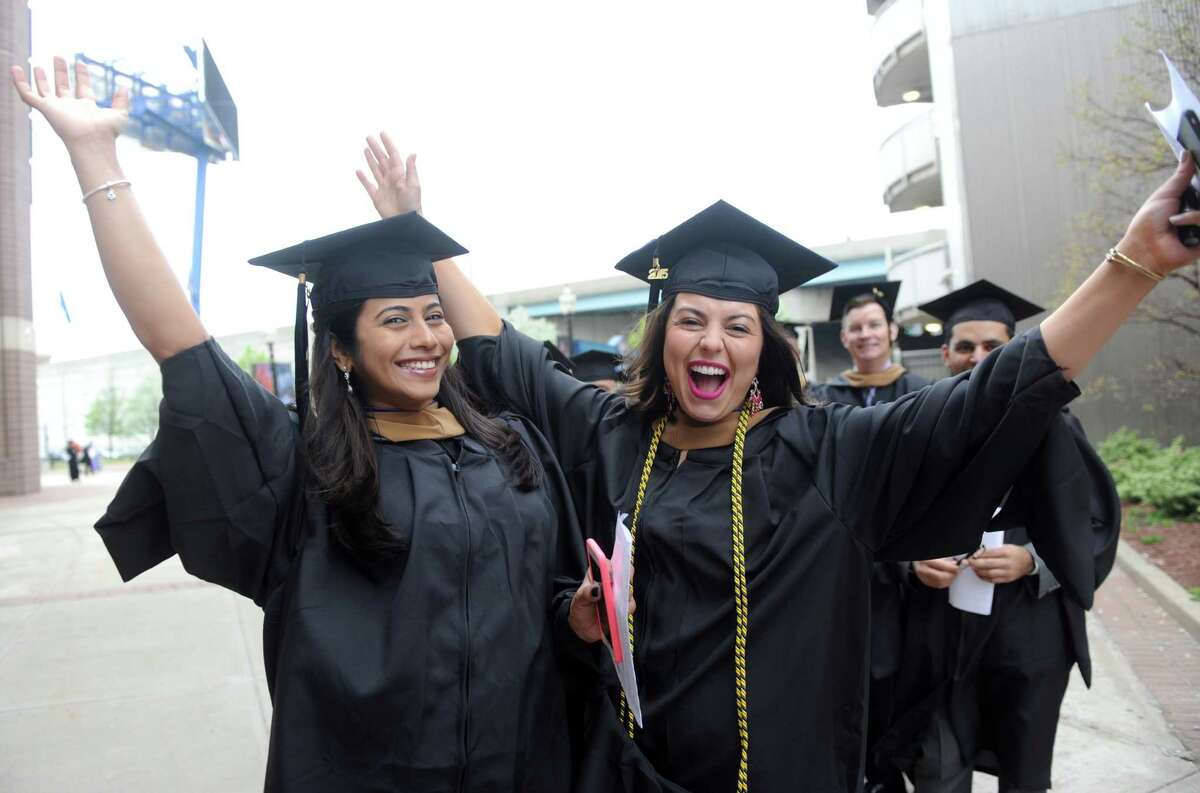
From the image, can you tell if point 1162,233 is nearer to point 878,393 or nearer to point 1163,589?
point 878,393

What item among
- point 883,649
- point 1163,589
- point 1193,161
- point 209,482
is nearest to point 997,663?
point 883,649

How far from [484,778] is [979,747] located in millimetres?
2193

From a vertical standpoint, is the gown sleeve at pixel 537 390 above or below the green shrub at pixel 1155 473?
above

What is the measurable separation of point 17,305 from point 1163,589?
861 inches

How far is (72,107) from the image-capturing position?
193cm

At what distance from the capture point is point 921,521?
210cm

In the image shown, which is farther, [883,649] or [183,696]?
[183,696]

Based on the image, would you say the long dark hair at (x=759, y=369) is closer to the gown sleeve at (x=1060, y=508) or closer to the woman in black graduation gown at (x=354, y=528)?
the woman in black graduation gown at (x=354, y=528)

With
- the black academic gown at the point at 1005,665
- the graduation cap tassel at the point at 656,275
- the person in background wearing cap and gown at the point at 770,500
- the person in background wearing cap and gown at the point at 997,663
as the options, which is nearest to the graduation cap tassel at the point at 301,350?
the person in background wearing cap and gown at the point at 770,500

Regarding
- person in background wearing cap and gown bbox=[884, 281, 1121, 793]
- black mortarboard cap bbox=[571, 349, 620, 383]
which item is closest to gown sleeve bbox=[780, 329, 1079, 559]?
person in background wearing cap and gown bbox=[884, 281, 1121, 793]

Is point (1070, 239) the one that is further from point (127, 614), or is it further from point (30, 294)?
point (30, 294)

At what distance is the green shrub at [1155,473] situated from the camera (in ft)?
32.2

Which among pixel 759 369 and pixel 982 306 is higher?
pixel 982 306

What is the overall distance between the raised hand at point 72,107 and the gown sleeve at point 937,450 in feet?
5.34
